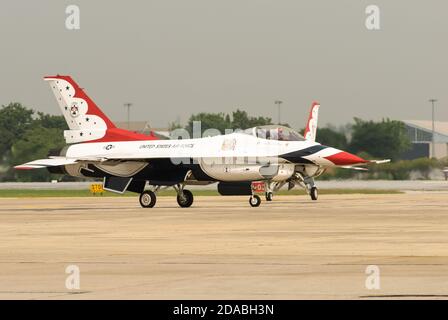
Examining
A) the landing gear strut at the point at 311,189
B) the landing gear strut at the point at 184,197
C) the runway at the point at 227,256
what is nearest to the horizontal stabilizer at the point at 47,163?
the landing gear strut at the point at 184,197

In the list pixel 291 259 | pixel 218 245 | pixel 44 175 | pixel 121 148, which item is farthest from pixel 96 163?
pixel 44 175

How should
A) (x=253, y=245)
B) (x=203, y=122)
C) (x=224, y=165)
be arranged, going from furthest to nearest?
(x=203, y=122) < (x=224, y=165) < (x=253, y=245)

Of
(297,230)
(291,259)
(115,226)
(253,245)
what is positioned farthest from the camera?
(115,226)

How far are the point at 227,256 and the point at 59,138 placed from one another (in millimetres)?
74614

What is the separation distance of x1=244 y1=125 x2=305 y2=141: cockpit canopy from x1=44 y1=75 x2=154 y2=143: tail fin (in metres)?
5.01

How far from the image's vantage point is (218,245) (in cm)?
2100

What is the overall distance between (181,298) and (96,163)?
29287 mm

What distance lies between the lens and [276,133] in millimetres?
39719

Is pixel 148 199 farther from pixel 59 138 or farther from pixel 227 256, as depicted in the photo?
pixel 59 138

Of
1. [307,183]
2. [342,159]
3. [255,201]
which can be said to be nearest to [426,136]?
[307,183]

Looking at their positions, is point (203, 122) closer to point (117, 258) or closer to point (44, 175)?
point (44, 175)

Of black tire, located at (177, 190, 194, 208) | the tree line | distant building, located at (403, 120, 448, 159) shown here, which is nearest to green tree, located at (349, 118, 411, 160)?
the tree line

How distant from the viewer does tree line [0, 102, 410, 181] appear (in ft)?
206

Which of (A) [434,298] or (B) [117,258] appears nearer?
(A) [434,298]
